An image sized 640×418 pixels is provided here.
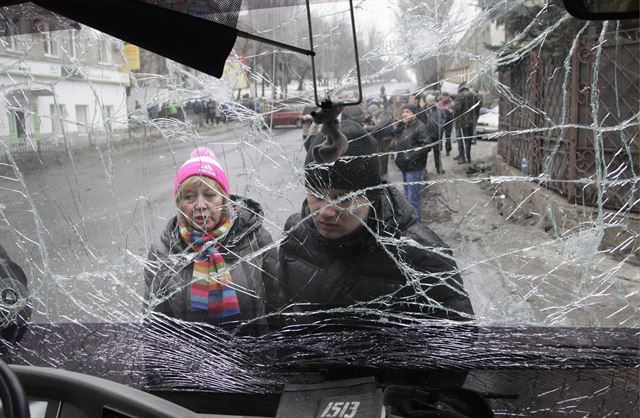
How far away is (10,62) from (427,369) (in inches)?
60.3

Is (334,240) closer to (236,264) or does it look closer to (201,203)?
(236,264)

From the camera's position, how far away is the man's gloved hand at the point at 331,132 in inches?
62.8

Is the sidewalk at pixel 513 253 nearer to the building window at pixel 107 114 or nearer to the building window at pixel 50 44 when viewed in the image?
the building window at pixel 107 114


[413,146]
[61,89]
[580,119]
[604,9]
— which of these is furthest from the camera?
[61,89]

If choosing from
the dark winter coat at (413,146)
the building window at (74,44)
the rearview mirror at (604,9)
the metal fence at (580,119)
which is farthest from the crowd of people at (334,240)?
the building window at (74,44)

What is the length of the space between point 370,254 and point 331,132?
0.35m

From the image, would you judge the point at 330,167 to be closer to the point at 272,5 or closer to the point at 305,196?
the point at 305,196

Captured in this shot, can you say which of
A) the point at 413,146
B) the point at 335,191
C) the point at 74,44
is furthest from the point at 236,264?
the point at 74,44

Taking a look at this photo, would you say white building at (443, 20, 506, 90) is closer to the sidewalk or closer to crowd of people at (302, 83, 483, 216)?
crowd of people at (302, 83, 483, 216)

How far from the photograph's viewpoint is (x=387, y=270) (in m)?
1.62

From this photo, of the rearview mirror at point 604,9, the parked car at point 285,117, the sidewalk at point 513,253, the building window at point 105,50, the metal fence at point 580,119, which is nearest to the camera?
the rearview mirror at point 604,9

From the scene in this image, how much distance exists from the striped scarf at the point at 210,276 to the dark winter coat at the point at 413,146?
0.54 meters

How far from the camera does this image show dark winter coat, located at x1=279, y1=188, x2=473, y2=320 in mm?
1618

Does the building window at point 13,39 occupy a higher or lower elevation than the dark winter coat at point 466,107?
higher
